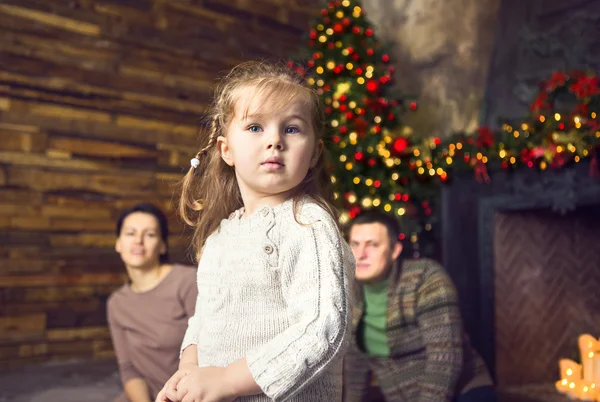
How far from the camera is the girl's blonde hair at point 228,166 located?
1.50 meters

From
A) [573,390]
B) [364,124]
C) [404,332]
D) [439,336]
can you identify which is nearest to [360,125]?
[364,124]

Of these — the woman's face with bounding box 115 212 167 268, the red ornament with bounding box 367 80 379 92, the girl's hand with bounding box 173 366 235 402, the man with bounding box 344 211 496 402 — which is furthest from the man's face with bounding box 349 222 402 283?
the red ornament with bounding box 367 80 379 92

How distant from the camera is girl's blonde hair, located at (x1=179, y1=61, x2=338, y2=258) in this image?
1.50 m

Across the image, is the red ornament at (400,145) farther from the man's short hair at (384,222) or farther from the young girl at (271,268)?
the young girl at (271,268)

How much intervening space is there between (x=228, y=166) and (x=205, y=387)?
0.58 meters

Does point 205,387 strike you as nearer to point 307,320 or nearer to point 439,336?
point 307,320

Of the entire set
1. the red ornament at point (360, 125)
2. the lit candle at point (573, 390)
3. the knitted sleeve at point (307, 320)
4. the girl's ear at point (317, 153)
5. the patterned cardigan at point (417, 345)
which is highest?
the red ornament at point (360, 125)

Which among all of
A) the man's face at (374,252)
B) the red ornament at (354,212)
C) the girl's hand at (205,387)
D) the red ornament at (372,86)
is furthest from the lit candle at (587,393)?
the girl's hand at (205,387)

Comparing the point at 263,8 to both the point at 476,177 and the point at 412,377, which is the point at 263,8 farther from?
the point at 412,377

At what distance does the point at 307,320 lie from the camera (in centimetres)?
129

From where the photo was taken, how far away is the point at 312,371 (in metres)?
1.29

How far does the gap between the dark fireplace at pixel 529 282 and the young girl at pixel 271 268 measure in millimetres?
3791

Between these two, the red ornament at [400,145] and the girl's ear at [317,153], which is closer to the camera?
the girl's ear at [317,153]

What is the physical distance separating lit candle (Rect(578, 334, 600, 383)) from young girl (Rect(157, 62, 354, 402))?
10.8 feet
